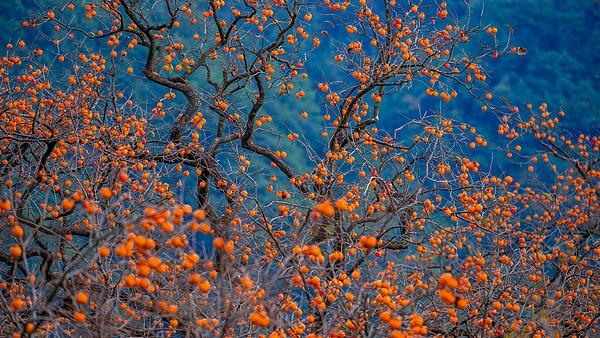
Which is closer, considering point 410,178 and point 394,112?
point 410,178

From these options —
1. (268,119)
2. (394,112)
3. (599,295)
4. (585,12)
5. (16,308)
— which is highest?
(585,12)

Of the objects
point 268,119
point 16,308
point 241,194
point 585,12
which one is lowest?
point 16,308

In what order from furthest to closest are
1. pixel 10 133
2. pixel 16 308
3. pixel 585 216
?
1. pixel 585 216
2. pixel 10 133
3. pixel 16 308

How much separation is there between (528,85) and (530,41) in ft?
2.36

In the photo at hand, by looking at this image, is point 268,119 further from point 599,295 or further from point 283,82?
point 599,295

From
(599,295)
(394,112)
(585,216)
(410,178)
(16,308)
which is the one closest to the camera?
(16,308)

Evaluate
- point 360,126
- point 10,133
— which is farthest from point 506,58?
point 10,133

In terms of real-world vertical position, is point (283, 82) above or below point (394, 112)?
below

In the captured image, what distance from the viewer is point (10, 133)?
403 cm

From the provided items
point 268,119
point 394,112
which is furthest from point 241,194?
point 394,112

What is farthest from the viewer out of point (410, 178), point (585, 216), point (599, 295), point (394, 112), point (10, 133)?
point (394, 112)

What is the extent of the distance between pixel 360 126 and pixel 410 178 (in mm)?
869

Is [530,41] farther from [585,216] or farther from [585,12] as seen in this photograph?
[585,216]

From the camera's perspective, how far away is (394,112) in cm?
1017
